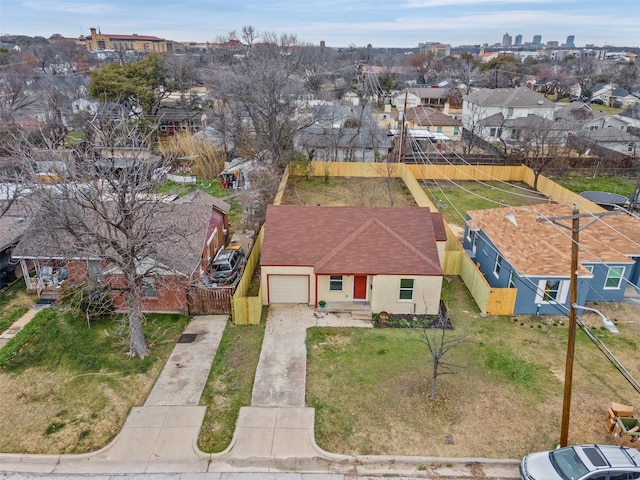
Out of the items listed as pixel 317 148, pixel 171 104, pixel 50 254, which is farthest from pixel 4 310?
pixel 171 104

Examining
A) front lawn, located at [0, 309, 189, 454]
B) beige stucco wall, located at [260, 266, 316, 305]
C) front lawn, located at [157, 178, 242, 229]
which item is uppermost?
beige stucco wall, located at [260, 266, 316, 305]

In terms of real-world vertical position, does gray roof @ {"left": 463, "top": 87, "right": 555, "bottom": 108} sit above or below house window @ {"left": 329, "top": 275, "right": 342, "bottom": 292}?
above

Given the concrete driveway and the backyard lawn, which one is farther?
the backyard lawn

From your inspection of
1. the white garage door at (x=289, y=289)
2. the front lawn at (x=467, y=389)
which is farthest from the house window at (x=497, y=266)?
the white garage door at (x=289, y=289)

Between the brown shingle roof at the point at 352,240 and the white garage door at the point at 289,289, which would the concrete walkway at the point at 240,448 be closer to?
the white garage door at the point at 289,289

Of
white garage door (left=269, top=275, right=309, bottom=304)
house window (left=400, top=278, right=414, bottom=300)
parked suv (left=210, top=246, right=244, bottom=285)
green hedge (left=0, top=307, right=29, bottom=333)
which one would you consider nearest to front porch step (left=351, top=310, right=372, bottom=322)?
house window (left=400, top=278, right=414, bottom=300)

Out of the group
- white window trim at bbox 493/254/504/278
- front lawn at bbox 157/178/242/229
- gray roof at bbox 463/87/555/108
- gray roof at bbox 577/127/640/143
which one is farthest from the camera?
gray roof at bbox 463/87/555/108

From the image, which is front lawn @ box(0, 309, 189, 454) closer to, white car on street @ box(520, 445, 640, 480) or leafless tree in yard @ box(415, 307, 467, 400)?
leafless tree in yard @ box(415, 307, 467, 400)

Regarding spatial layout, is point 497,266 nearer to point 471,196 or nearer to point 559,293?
point 559,293
